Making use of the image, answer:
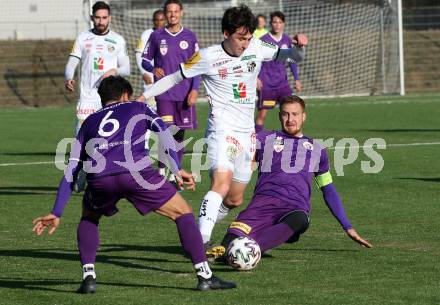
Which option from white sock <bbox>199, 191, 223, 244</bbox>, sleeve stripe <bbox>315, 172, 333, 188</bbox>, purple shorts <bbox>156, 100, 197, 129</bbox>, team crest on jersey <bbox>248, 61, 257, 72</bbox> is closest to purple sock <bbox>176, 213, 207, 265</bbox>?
white sock <bbox>199, 191, 223, 244</bbox>

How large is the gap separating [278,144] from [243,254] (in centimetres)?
123

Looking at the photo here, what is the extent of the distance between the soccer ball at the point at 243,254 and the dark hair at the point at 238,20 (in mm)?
1887

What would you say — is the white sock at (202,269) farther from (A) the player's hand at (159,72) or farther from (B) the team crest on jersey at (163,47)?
(B) the team crest on jersey at (163,47)

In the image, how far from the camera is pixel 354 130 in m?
24.6

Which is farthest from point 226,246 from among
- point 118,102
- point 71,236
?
point 71,236

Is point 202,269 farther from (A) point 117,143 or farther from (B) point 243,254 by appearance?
(A) point 117,143

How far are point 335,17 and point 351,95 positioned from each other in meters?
3.75

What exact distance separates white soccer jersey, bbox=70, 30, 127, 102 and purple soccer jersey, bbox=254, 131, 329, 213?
661 centimetres

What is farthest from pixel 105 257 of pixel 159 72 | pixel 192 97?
pixel 159 72

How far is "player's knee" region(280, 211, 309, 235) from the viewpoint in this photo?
30.7 feet

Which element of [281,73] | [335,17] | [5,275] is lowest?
[5,275]

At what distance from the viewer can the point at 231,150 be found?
9.99 meters

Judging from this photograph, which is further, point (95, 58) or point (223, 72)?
point (95, 58)

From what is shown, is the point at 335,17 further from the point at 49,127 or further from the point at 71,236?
the point at 71,236
